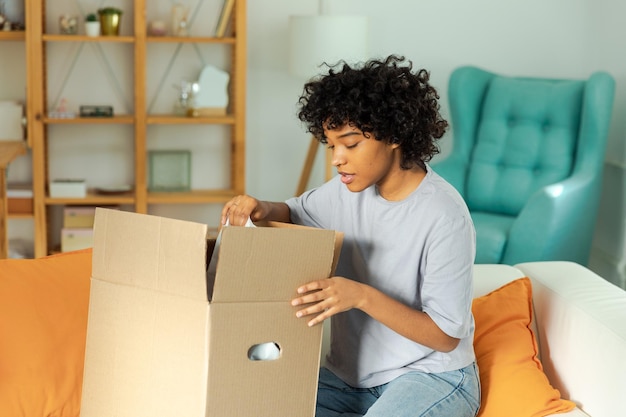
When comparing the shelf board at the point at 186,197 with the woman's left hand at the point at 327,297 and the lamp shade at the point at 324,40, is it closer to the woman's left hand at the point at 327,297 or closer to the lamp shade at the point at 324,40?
the lamp shade at the point at 324,40

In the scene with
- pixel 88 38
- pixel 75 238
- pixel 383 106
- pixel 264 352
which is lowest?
pixel 75 238

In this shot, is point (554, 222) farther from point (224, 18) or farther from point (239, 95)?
point (224, 18)

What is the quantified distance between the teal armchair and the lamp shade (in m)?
0.49

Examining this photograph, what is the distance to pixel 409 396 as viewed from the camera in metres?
1.72

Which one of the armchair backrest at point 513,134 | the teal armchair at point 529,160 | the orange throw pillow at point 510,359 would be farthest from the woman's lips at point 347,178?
the armchair backrest at point 513,134

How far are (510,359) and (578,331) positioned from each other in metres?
0.15

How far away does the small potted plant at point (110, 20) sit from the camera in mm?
4191

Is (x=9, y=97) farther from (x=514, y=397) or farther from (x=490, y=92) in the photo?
(x=514, y=397)

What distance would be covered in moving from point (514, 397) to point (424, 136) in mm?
542

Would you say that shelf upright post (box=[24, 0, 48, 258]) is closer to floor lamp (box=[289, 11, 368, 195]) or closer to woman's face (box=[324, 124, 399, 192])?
floor lamp (box=[289, 11, 368, 195])

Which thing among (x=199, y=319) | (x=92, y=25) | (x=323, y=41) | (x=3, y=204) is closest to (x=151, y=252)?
(x=199, y=319)

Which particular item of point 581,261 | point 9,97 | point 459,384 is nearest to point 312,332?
point 459,384

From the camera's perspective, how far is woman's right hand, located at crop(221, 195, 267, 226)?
1.85 metres

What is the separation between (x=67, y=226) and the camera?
433cm
